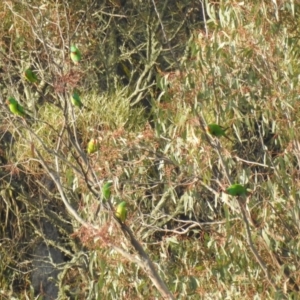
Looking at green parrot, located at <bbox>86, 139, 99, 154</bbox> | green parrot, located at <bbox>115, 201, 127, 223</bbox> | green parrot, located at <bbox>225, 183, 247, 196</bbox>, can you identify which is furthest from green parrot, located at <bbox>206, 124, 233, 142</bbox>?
green parrot, located at <bbox>86, 139, 99, 154</bbox>

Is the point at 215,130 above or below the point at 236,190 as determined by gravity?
above

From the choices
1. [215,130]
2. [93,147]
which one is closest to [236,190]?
[215,130]

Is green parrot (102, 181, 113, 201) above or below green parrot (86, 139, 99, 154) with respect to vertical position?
above

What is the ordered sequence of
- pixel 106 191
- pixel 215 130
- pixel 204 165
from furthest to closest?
pixel 204 165, pixel 215 130, pixel 106 191

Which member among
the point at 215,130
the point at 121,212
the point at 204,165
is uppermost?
the point at 215,130

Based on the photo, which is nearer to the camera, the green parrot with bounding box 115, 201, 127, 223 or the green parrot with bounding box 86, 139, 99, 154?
the green parrot with bounding box 115, 201, 127, 223

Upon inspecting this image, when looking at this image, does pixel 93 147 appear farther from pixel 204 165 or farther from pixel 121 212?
pixel 121 212

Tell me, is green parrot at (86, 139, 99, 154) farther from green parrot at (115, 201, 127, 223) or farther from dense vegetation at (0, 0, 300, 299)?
green parrot at (115, 201, 127, 223)

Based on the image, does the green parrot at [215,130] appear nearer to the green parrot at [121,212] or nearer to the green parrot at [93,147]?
the green parrot at [121,212]

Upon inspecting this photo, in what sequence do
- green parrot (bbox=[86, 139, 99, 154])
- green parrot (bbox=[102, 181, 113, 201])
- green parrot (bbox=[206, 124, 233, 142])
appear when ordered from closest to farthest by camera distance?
green parrot (bbox=[102, 181, 113, 201]) → green parrot (bbox=[206, 124, 233, 142]) → green parrot (bbox=[86, 139, 99, 154])

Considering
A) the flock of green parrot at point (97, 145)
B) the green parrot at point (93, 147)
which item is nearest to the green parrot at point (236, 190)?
the flock of green parrot at point (97, 145)

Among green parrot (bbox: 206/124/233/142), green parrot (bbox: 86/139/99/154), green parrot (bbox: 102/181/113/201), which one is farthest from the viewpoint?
green parrot (bbox: 86/139/99/154)

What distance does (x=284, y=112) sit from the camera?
Answer: 514cm

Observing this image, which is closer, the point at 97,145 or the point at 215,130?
the point at 215,130
